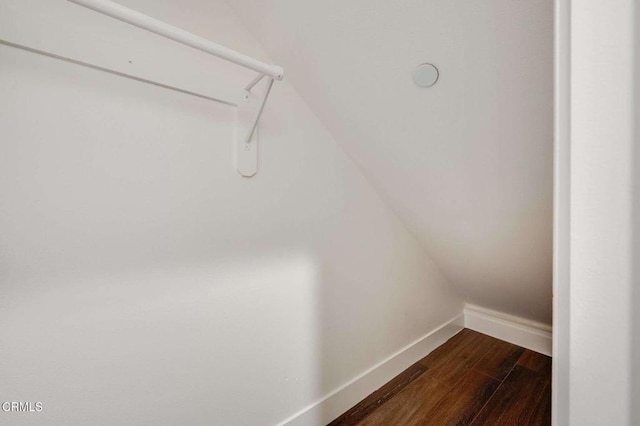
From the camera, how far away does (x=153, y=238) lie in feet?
2.21

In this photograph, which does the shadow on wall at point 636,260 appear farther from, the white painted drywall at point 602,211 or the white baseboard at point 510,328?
the white baseboard at point 510,328

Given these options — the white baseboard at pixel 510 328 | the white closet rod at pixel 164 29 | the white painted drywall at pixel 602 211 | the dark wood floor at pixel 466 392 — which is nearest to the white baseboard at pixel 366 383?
the dark wood floor at pixel 466 392

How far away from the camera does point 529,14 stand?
591mm

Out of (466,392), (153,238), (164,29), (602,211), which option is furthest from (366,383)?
(164,29)

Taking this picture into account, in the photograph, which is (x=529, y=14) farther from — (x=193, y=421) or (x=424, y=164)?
(x=193, y=421)

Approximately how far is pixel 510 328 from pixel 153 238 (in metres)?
2.14

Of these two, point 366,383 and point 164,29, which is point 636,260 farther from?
point 366,383

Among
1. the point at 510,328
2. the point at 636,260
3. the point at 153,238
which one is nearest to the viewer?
the point at 636,260

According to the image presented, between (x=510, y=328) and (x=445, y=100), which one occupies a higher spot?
(x=445, y=100)

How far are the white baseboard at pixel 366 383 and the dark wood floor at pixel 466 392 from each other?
0.10 feet

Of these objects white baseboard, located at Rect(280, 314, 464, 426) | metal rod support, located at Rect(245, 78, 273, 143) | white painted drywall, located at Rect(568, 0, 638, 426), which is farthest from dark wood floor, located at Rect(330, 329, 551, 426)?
metal rod support, located at Rect(245, 78, 273, 143)

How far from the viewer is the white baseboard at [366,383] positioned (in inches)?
39.8

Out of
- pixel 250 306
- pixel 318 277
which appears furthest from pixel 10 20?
pixel 318 277

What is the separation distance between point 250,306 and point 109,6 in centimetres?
82
